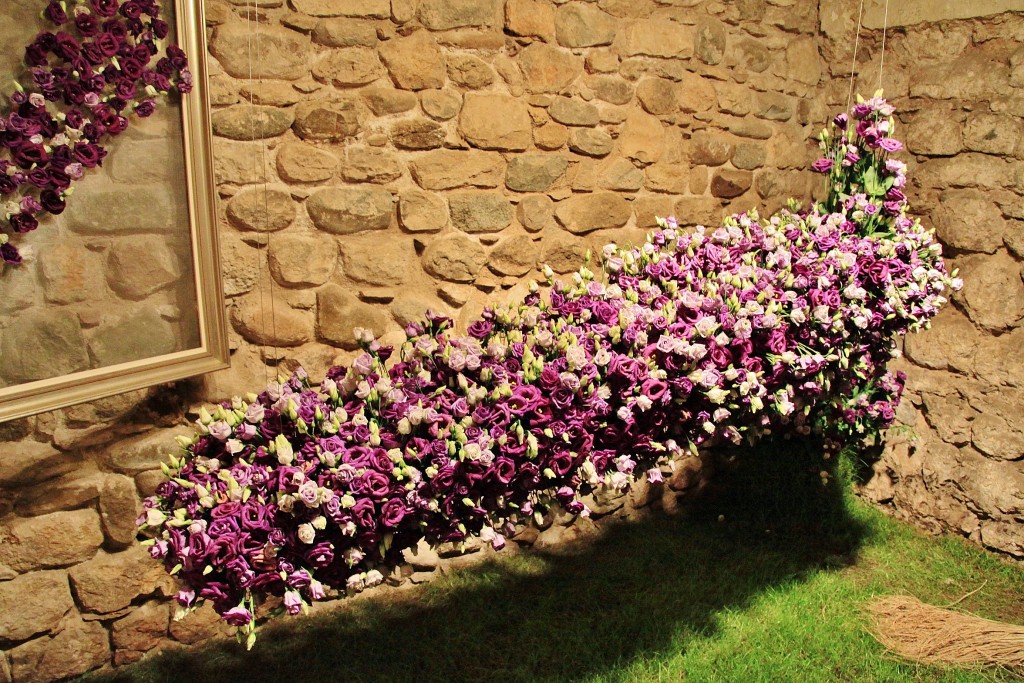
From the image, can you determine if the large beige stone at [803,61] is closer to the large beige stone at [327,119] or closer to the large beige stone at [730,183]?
the large beige stone at [730,183]

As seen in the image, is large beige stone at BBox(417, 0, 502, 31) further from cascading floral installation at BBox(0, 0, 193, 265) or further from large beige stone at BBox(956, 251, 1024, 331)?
large beige stone at BBox(956, 251, 1024, 331)

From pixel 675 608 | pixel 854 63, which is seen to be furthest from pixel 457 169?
pixel 854 63

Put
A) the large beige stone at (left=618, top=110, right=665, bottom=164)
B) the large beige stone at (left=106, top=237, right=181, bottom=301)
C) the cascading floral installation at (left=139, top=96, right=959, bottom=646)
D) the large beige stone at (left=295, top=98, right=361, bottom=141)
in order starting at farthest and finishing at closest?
the large beige stone at (left=618, top=110, right=665, bottom=164) < the large beige stone at (left=295, top=98, right=361, bottom=141) < the large beige stone at (left=106, top=237, right=181, bottom=301) < the cascading floral installation at (left=139, top=96, right=959, bottom=646)

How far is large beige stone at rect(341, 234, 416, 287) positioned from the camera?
2936mm

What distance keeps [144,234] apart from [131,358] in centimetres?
35

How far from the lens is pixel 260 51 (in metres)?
2.62

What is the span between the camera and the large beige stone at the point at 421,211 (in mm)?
2986

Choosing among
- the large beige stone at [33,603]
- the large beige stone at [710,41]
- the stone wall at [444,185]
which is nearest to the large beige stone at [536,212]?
the stone wall at [444,185]

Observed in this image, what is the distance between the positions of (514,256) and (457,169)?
437 millimetres

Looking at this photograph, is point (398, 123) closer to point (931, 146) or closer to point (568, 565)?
point (568, 565)

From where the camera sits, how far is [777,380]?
2.65 meters

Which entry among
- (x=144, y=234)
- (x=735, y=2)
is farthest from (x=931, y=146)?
(x=144, y=234)

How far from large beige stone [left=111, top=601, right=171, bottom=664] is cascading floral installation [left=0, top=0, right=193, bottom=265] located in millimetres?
1449


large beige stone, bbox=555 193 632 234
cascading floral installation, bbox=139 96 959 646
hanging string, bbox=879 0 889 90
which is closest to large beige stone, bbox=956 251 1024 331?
cascading floral installation, bbox=139 96 959 646
